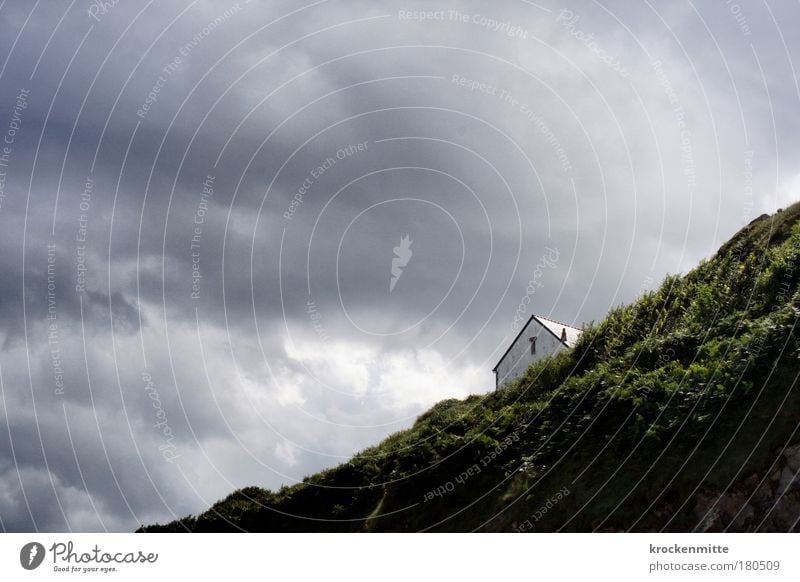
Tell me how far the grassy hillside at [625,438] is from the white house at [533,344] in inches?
277

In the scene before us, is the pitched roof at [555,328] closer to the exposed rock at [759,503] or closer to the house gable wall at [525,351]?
the house gable wall at [525,351]

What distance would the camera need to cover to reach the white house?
42.2 meters

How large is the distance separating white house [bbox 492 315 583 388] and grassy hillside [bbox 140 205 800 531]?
7036 millimetres

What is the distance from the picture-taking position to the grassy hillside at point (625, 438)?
16.3 meters

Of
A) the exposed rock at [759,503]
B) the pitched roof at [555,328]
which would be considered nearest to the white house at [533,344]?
the pitched roof at [555,328]

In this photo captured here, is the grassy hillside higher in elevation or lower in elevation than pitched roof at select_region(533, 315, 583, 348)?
lower

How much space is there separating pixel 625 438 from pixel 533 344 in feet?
82.5

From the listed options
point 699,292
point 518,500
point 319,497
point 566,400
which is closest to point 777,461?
point 518,500

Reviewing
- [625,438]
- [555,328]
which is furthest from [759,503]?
[555,328]

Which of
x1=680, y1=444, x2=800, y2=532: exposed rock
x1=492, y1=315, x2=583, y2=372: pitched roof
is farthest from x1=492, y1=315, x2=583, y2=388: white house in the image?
x1=680, y1=444, x2=800, y2=532: exposed rock

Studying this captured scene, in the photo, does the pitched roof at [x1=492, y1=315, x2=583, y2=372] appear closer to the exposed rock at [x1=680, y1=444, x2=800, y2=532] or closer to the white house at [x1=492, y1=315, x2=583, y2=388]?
the white house at [x1=492, y1=315, x2=583, y2=388]

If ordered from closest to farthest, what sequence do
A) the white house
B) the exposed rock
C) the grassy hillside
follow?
1. the exposed rock
2. the grassy hillside
3. the white house

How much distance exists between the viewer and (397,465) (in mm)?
29438

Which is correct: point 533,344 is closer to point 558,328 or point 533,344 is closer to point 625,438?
point 558,328
